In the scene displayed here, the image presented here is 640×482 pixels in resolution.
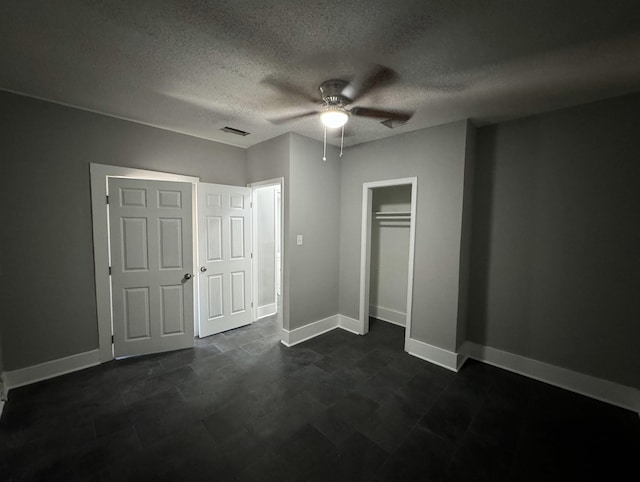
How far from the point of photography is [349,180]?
3.71m

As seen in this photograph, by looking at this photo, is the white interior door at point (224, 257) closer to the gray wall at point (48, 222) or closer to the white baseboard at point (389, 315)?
the gray wall at point (48, 222)

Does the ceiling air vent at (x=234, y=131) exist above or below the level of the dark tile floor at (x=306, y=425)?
above

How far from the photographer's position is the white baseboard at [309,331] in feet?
10.7

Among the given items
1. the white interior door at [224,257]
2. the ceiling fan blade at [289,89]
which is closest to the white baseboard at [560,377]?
the white interior door at [224,257]

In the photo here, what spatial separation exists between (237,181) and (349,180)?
65.4 inches

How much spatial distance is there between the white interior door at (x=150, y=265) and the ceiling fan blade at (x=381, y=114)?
2.14 m

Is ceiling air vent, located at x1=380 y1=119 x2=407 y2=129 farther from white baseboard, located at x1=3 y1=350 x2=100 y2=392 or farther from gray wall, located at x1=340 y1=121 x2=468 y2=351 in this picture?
white baseboard, located at x1=3 y1=350 x2=100 y2=392

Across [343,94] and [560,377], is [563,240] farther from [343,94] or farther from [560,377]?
[343,94]

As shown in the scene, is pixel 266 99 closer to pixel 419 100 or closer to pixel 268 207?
pixel 419 100

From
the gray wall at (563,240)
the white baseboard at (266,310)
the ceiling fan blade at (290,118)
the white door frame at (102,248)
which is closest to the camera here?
the gray wall at (563,240)

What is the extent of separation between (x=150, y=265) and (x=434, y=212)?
333cm

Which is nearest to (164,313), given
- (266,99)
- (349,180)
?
(266,99)

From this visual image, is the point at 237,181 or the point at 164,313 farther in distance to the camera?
the point at 237,181

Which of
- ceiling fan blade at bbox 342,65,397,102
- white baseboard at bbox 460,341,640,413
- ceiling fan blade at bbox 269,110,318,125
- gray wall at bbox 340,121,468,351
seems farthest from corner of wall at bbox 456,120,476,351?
ceiling fan blade at bbox 269,110,318,125
